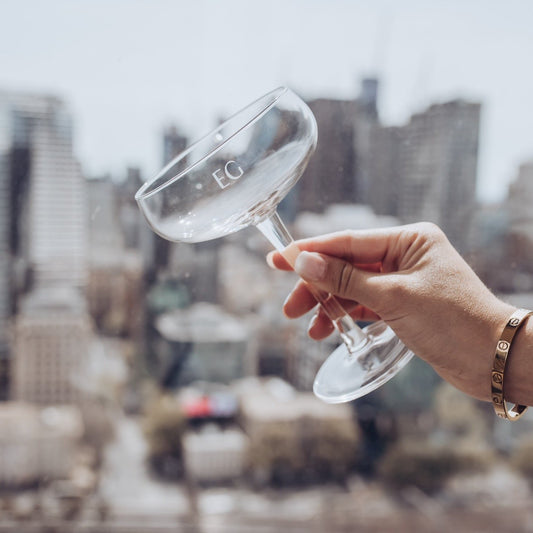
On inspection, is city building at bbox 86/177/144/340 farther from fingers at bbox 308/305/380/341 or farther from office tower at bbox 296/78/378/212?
fingers at bbox 308/305/380/341

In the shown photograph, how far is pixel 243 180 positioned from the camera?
37 cm

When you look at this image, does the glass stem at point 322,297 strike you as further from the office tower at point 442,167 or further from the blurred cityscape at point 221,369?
the office tower at point 442,167

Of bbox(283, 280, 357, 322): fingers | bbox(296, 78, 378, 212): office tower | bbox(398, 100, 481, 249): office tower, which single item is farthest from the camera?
bbox(398, 100, 481, 249): office tower

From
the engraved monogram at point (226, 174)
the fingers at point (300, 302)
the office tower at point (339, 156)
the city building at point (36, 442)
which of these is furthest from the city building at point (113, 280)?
the engraved monogram at point (226, 174)

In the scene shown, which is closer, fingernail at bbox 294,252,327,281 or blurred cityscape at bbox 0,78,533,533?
fingernail at bbox 294,252,327,281

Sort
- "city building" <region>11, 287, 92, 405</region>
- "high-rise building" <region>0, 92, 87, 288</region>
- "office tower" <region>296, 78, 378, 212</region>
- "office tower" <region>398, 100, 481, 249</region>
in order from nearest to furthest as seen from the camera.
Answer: "office tower" <region>296, 78, 378, 212</region>, "office tower" <region>398, 100, 481, 249</region>, "high-rise building" <region>0, 92, 87, 288</region>, "city building" <region>11, 287, 92, 405</region>

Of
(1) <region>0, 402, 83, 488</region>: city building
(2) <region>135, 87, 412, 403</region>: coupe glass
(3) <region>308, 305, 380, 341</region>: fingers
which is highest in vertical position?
(2) <region>135, 87, 412, 403</region>: coupe glass

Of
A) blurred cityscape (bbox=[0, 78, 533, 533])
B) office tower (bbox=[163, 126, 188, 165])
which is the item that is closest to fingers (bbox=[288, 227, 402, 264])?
blurred cityscape (bbox=[0, 78, 533, 533])

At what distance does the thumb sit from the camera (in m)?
0.41

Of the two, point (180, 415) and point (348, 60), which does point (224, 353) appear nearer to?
point (180, 415)

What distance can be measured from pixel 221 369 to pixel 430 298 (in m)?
1.34

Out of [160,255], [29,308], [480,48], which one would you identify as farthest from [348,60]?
[29,308]

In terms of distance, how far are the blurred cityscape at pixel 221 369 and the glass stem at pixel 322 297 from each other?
1.93 feet

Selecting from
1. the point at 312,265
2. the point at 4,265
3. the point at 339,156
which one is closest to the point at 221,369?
the point at 4,265
